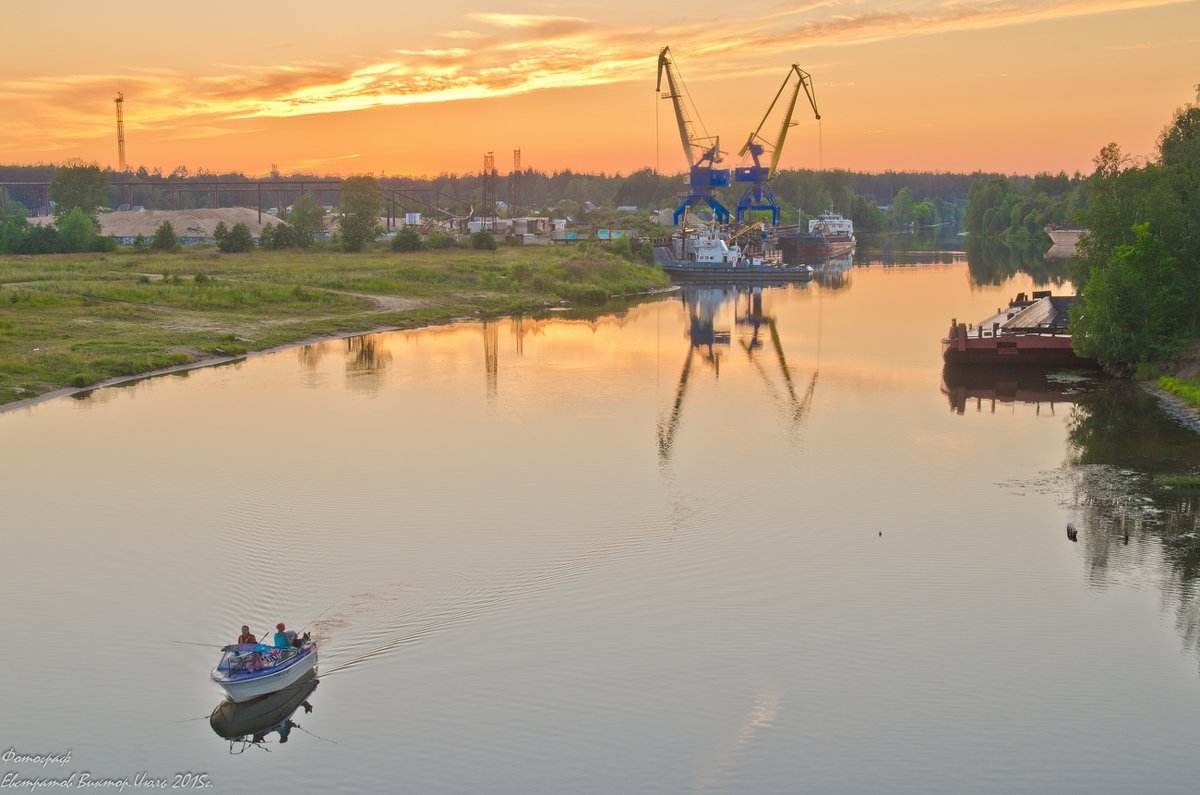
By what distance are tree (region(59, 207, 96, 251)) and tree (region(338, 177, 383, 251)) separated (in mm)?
16843

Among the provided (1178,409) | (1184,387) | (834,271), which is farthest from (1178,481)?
(834,271)

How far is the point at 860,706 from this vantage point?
14086 mm

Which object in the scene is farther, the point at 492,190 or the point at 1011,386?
the point at 492,190

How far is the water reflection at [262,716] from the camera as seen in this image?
1367 centimetres

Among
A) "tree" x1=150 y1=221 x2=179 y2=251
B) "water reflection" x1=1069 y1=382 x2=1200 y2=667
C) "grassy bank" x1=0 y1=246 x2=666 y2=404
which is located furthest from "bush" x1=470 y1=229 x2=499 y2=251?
"water reflection" x1=1069 y1=382 x2=1200 y2=667

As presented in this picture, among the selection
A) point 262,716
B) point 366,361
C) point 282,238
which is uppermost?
point 282,238

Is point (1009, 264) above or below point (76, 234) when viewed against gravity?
below

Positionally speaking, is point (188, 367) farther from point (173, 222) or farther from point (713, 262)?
point (173, 222)

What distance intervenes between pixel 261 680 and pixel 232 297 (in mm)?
41549

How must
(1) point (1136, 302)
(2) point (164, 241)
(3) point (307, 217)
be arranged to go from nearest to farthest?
(1) point (1136, 302), (2) point (164, 241), (3) point (307, 217)

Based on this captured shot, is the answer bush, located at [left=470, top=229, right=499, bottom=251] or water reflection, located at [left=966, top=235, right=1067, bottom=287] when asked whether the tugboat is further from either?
water reflection, located at [left=966, top=235, right=1067, bottom=287]

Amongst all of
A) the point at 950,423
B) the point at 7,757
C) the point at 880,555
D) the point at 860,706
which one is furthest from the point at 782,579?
the point at 950,423

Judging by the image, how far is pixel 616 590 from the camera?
17781 mm

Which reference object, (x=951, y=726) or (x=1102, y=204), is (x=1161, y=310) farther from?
(x=951, y=726)
